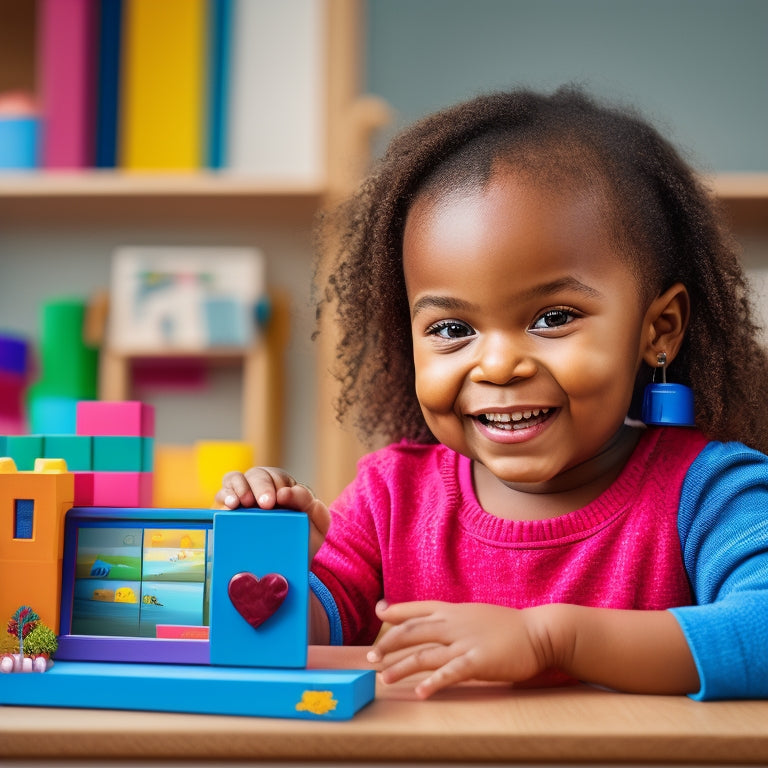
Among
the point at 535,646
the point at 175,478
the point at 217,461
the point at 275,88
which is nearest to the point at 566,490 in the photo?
the point at 535,646

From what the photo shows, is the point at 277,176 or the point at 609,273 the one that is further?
the point at 277,176

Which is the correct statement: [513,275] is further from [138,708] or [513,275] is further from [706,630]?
[138,708]

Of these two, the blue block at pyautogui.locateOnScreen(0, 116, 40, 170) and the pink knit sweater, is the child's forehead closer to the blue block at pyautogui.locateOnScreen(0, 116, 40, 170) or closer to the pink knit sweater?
the pink knit sweater

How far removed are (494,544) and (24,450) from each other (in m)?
0.40

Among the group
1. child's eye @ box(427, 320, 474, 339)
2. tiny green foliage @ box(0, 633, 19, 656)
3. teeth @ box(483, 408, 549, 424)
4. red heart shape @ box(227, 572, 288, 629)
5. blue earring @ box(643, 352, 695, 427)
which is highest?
child's eye @ box(427, 320, 474, 339)

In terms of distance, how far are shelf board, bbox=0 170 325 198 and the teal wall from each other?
13.8 inches

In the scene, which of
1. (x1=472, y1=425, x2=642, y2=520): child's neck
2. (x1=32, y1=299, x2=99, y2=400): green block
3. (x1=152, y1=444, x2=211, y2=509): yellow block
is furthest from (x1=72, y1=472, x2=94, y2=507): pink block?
(x1=32, y1=299, x2=99, y2=400): green block

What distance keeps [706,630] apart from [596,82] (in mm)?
1541

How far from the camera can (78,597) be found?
640 millimetres

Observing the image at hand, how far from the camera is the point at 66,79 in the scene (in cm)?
188

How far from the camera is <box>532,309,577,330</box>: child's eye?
0.79 metres

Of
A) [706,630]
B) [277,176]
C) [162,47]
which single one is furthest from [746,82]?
[706,630]

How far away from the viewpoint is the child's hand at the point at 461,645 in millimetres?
607

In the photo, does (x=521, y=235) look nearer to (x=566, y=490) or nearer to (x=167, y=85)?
(x=566, y=490)
